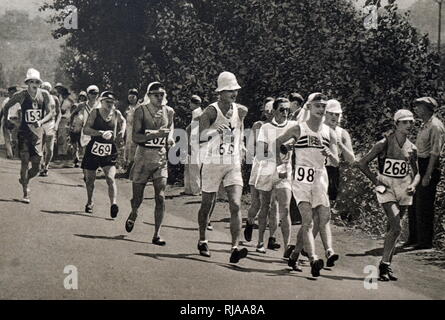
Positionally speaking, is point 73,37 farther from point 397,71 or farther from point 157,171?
point 157,171

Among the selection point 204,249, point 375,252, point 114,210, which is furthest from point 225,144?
point 114,210

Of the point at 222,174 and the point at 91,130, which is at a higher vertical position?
→ the point at 91,130

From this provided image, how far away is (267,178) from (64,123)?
43.6ft

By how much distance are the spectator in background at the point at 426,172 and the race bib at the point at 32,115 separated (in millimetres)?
6590

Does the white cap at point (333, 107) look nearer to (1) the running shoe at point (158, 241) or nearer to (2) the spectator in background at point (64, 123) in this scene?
(1) the running shoe at point (158, 241)

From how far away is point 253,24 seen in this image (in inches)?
708

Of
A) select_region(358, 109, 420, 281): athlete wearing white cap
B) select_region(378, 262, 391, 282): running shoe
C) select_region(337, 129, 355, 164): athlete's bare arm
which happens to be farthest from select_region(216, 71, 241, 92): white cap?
select_region(378, 262, 391, 282): running shoe

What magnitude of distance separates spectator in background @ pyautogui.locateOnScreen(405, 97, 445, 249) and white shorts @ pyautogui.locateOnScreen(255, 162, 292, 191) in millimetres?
2037

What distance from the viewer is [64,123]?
22.6m

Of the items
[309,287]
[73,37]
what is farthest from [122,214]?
[73,37]

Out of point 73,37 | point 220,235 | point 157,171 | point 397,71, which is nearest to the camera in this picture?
point 157,171

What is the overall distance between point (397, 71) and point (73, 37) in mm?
19063

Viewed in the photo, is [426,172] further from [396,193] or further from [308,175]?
Result: [308,175]

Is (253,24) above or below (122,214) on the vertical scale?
above
